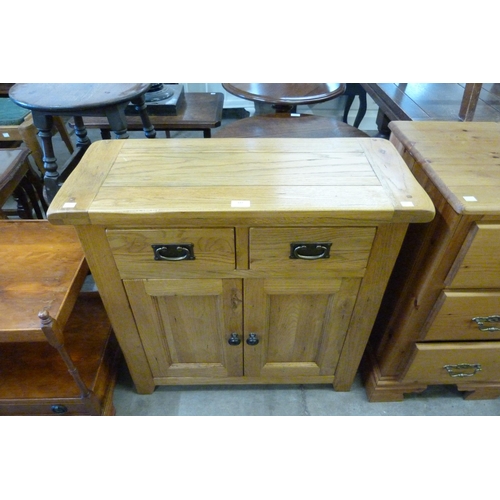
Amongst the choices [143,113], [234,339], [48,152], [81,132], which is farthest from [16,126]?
[234,339]

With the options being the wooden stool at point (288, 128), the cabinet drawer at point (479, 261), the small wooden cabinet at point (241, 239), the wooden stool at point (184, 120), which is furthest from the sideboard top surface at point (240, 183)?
the wooden stool at point (184, 120)

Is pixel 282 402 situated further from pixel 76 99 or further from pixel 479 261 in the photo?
pixel 76 99

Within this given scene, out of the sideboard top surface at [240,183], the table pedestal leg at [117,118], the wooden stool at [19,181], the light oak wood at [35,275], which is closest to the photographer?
the sideboard top surface at [240,183]

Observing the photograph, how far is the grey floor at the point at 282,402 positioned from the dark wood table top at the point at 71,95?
1.00 metres

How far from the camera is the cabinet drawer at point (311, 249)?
84cm

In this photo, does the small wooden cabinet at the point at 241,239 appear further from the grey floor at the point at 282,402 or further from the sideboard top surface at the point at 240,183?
the grey floor at the point at 282,402

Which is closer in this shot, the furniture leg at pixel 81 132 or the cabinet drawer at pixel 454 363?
the cabinet drawer at pixel 454 363

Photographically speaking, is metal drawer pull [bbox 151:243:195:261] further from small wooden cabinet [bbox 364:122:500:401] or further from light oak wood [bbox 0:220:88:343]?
small wooden cabinet [bbox 364:122:500:401]

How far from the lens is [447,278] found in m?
0.92

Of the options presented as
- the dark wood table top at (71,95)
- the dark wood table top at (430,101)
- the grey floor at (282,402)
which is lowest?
the grey floor at (282,402)

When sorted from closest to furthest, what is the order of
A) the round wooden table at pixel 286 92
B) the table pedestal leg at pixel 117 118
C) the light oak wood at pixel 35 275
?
the light oak wood at pixel 35 275 → the table pedestal leg at pixel 117 118 → the round wooden table at pixel 286 92

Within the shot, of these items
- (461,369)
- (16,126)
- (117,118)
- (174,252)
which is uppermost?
(117,118)

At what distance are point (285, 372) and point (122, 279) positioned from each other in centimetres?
64

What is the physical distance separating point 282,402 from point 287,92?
4.63 feet
